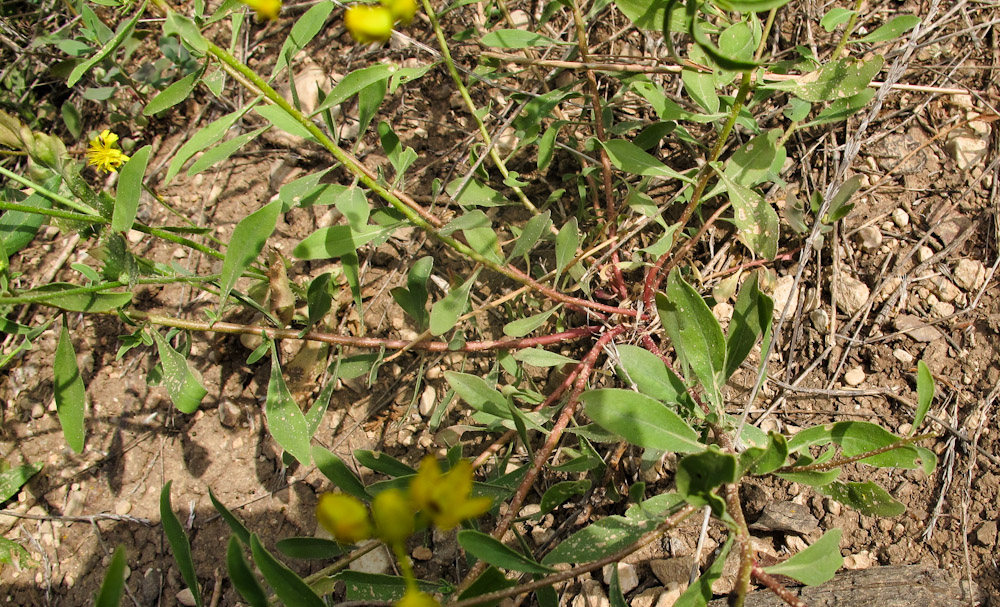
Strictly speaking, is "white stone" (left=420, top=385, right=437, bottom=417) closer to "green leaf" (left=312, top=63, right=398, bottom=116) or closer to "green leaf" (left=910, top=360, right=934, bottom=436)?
"green leaf" (left=312, top=63, right=398, bottom=116)

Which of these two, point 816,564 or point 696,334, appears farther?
point 696,334

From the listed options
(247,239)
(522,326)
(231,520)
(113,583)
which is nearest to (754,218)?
(522,326)

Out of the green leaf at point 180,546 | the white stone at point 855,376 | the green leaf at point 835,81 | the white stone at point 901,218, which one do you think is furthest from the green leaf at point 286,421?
the white stone at point 901,218

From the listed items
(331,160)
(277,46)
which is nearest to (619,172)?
(331,160)

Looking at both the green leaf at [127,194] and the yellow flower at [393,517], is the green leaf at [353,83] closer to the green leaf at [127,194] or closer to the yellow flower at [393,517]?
the green leaf at [127,194]

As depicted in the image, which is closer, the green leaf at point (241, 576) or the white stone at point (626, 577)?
the green leaf at point (241, 576)

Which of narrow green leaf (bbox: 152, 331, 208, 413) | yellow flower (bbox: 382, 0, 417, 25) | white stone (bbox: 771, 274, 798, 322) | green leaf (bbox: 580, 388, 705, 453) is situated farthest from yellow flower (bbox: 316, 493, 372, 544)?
white stone (bbox: 771, 274, 798, 322)

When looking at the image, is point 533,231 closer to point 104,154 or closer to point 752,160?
point 752,160
